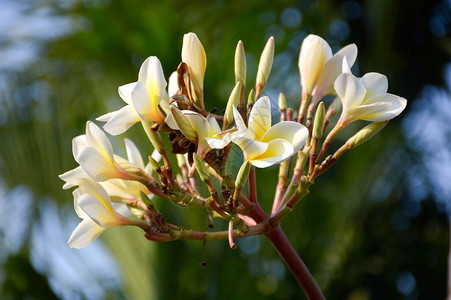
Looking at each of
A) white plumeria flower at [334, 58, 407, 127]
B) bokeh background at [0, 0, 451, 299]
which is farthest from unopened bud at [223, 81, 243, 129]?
bokeh background at [0, 0, 451, 299]

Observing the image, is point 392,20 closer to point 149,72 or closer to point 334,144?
point 334,144

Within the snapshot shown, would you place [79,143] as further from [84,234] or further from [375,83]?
[375,83]

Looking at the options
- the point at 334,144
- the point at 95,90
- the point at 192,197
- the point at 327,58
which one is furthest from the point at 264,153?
the point at 334,144

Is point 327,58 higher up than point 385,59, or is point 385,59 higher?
point 327,58

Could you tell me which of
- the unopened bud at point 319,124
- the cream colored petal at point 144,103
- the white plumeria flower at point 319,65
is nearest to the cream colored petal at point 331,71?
the white plumeria flower at point 319,65

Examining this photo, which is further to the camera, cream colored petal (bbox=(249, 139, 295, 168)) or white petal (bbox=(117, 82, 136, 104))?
white petal (bbox=(117, 82, 136, 104))

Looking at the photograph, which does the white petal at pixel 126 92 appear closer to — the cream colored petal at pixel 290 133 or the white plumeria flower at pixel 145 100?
the white plumeria flower at pixel 145 100

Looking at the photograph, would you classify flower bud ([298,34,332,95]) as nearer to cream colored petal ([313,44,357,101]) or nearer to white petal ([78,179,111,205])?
cream colored petal ([313,44,357,101])
